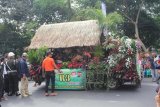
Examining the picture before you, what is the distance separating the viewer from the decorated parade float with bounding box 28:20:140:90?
13898mm

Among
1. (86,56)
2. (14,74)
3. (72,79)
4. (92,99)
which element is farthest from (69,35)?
(92,99)

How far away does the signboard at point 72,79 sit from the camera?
1443cm

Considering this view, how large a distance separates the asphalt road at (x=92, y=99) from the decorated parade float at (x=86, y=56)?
632mm

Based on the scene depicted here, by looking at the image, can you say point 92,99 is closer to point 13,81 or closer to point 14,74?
point 14,74

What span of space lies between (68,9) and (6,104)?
951 inches

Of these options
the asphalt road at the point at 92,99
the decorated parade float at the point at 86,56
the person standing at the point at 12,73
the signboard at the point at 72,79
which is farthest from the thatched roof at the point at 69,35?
the person standing at the point at 12,73

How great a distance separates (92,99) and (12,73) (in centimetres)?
373

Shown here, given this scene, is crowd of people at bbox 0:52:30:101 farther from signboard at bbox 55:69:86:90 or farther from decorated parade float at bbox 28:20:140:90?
signboard at bbox 55:69:86:90

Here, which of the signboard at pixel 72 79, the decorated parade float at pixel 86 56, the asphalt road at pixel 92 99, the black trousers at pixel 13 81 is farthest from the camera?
the signboard at pixel 72 79

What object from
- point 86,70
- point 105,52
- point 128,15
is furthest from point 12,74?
point 128,15

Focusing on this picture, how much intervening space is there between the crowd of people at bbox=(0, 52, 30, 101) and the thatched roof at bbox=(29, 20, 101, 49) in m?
3.06

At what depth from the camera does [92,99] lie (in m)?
12.0

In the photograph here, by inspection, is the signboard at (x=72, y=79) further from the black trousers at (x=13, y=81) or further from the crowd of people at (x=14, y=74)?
the black trousers at (x=13, y=81)

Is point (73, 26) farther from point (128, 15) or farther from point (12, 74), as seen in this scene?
point (128, 15)
